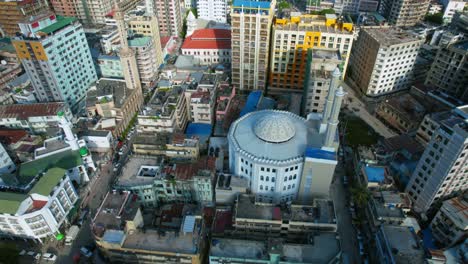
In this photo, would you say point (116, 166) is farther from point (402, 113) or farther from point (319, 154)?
point (402, 113)

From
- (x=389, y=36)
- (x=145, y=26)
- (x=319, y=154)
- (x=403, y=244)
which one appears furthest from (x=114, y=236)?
(x=389, y=36)

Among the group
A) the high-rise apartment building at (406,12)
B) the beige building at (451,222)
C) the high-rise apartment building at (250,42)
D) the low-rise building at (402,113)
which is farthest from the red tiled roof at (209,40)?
the beige building at (451,222)

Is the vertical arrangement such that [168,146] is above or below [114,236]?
above

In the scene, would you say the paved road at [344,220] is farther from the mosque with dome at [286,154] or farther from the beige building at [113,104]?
the beige building at [113,104]

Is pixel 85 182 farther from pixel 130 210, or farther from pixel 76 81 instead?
pixel 76 81

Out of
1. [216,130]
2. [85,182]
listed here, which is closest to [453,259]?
[216,130]

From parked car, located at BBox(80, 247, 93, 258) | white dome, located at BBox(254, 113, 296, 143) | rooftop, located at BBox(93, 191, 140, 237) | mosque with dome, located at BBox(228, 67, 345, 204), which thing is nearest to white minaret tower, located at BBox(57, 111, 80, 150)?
rooftop, located at BBox(93, 191, 140, 237)
